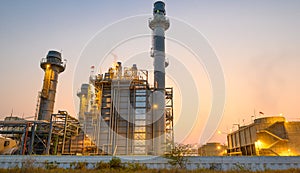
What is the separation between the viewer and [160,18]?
140 ft

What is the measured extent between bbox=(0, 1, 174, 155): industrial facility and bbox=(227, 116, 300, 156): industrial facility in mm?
12947

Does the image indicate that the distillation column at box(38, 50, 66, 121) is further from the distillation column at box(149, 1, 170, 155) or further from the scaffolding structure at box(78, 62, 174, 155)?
the distillation column at box(149, 1, 170, 155)

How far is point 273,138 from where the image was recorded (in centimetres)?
3262

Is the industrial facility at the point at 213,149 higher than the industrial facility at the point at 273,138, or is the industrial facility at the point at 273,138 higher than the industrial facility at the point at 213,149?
the industrial facility at the point at 273,138

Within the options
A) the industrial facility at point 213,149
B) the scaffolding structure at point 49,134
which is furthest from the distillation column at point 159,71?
the industrial facility at point 213,149

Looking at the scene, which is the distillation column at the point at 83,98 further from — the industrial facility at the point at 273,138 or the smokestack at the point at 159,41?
the industrial facility at the point at 273,138

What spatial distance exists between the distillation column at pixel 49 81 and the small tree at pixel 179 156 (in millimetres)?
26246

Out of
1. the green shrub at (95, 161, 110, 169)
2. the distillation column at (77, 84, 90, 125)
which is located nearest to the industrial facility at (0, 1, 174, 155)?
the distillation column at (77, 84, 90, 125)

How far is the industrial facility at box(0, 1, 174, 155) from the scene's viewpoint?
31.0 meters

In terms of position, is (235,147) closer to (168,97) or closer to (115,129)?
(168,97)

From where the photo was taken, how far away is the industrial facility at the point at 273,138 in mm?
31516

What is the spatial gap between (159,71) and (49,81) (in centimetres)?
1854

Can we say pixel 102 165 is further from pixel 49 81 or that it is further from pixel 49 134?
pixel 49 81

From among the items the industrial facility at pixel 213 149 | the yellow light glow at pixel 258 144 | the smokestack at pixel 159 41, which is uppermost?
the smokestack at pixel 159 41
